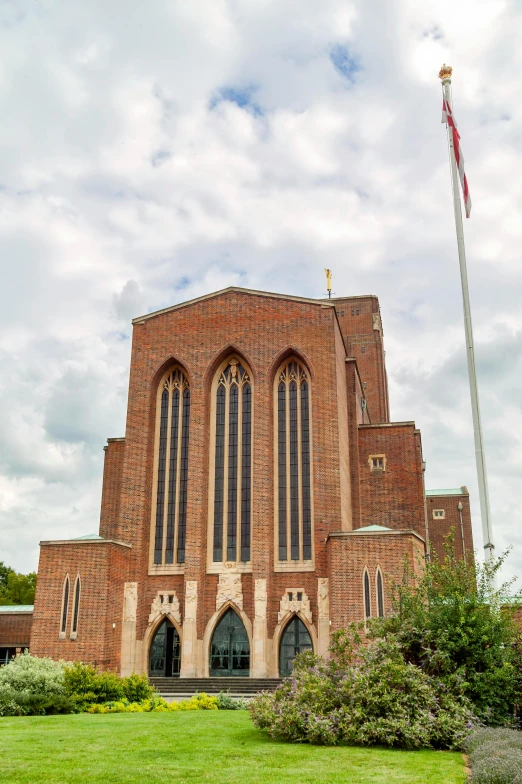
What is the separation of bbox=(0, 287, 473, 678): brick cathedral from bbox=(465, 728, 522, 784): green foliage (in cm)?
1225

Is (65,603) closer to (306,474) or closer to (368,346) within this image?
(306,474)

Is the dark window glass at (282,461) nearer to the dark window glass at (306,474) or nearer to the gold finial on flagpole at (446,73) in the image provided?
the dark window glass at (306,474)

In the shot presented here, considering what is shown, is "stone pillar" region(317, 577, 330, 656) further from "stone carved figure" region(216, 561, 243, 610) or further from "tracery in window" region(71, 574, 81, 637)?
"tracery in window" region(71, 574, 81, 637)

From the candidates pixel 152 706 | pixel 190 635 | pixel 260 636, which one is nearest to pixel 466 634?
pixel 152 706

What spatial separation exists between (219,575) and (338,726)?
16.3 meters

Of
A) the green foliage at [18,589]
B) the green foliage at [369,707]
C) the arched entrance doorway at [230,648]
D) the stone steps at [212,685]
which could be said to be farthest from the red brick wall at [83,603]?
the green foliage at [18,589]

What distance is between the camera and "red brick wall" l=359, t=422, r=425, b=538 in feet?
102

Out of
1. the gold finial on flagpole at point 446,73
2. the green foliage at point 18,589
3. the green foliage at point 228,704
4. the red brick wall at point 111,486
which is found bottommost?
the green foliage at point 228,704

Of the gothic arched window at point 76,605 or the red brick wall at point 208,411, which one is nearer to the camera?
the gothic arched window at point 76,605

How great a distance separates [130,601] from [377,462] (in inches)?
465

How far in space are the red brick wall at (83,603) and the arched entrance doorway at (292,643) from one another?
6.01 m

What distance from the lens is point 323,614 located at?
26.8 meters

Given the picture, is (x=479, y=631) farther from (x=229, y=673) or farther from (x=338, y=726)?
(x=229, y=673)

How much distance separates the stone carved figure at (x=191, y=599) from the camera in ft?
91.2
